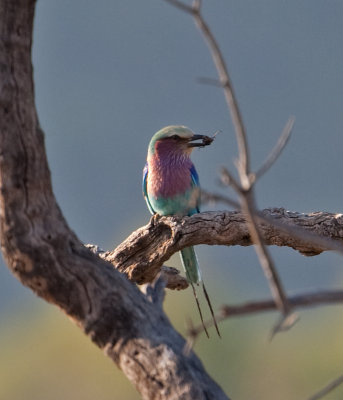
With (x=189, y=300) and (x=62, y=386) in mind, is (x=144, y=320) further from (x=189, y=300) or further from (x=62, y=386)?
(x=62, y=386)

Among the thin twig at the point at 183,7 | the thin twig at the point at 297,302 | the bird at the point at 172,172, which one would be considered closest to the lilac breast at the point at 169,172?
the bird at the point at 172,172

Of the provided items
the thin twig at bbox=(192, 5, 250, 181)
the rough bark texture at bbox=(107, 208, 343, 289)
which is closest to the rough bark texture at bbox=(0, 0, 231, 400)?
the thin twig at bbox=(192, 5, 250, 181)

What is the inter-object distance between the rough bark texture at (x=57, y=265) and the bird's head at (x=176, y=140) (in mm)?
2626

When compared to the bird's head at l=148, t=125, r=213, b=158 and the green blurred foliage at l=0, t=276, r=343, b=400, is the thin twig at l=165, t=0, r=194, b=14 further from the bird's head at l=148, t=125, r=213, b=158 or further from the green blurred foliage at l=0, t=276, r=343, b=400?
the green blurred foliage at l=0, t=276, r=343, b=400

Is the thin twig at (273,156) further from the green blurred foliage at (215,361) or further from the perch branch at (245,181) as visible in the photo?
the green blurred foliage at (215,361)

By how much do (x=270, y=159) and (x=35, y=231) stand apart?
1.22m

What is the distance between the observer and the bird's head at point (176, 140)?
21.7 ft

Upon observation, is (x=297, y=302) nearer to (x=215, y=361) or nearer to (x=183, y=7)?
(x=183, y=7)

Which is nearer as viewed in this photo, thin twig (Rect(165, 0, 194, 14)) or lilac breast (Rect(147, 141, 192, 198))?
thin twig (Rect(165, 0, 194, 14))

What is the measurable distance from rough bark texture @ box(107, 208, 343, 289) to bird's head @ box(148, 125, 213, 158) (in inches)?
47.5

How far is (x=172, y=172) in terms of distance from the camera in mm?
6617

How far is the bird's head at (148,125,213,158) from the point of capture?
6.61 m

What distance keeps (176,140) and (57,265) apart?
2800mm

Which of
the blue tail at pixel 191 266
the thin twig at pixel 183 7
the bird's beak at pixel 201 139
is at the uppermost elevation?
the thin twig at pixel 183 7
